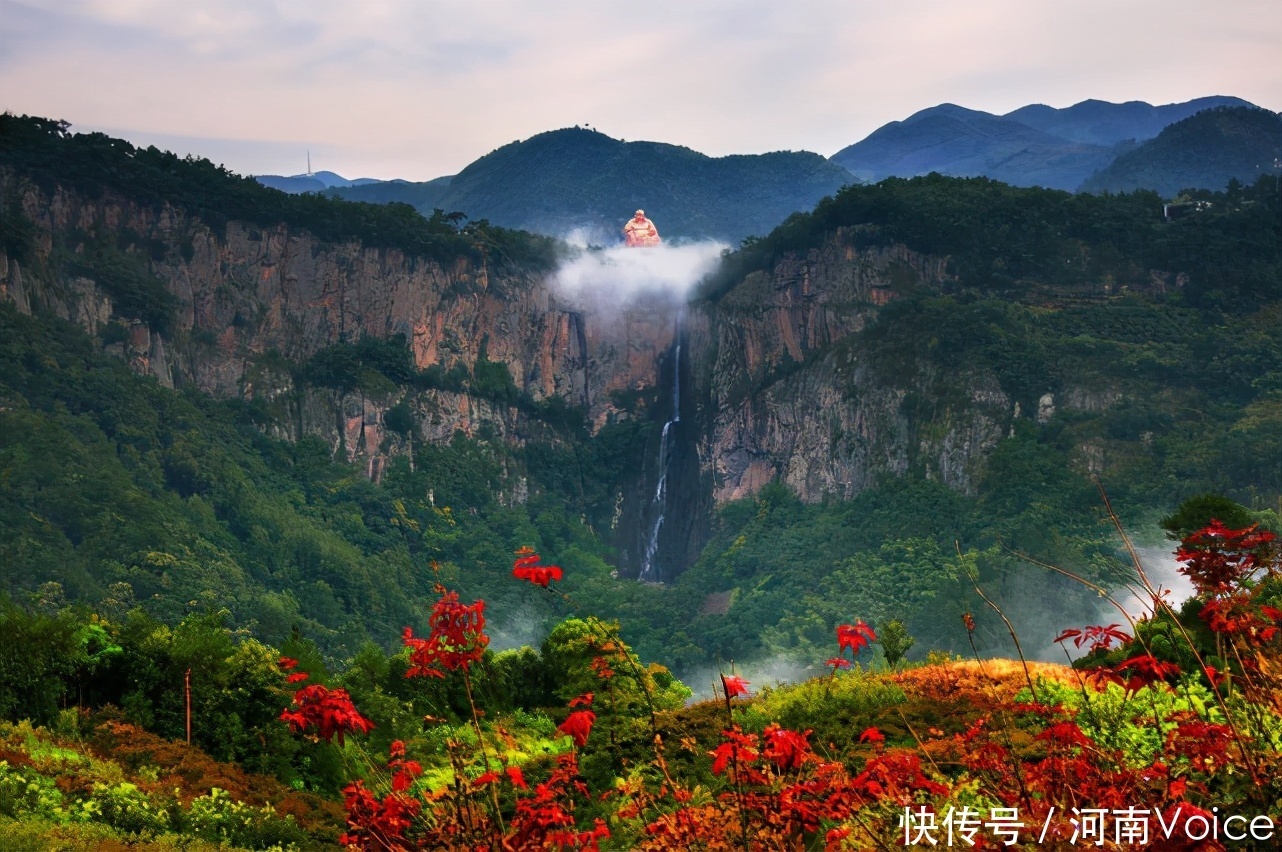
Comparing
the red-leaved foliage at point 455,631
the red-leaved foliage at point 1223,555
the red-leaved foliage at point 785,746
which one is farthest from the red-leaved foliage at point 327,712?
the red-leaved foliage at point 1223,555

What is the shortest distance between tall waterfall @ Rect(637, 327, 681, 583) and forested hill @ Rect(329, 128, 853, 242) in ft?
162

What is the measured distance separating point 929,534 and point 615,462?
38439 mm

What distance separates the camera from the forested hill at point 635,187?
158125mm

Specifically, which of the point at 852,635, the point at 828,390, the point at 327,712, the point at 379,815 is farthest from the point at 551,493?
the point at 327,712

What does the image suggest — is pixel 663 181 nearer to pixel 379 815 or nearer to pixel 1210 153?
pixel 1210 153

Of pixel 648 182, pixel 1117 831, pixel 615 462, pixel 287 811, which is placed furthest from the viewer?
pixel 648 182

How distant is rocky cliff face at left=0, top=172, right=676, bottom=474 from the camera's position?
76.4 metres

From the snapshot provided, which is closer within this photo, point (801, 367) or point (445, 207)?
point (801, 367)

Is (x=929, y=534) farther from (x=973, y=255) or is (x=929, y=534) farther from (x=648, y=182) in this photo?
(x=648, y=182)

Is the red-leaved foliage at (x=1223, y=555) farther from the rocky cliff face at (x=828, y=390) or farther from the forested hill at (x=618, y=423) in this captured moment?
the rocky cliff face at (x=828, y=390)

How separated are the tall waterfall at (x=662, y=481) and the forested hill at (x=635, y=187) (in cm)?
4939

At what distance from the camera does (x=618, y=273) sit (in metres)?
109

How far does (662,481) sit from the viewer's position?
101 meters

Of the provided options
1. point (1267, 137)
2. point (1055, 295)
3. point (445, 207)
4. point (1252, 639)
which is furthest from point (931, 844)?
point (445, 207)
